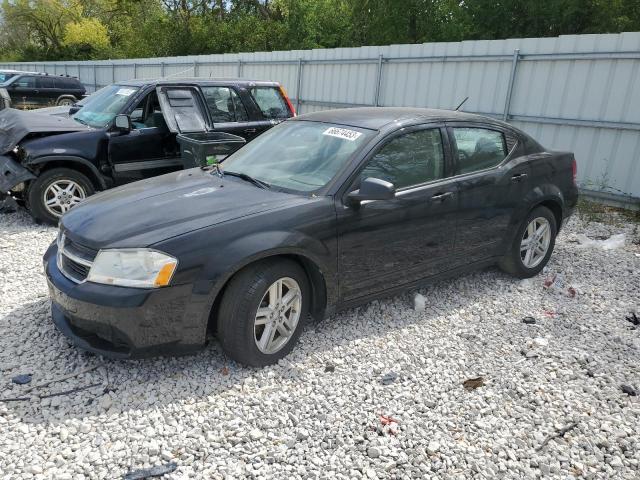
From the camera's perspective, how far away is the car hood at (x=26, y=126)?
598 centimetres

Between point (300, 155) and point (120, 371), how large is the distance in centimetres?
198

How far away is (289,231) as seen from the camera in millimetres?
3203

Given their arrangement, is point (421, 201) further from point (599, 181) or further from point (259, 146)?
point (599, 181)

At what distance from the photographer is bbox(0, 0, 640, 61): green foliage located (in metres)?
17.6

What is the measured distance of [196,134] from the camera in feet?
20.9

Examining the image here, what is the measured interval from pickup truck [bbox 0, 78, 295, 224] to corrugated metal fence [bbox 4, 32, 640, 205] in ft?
12.5

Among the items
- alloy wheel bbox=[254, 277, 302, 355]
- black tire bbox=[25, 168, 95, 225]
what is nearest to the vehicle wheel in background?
black tire bbox=[25, 168, 95, 225]

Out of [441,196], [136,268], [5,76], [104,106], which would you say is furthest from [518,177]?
[5,76]

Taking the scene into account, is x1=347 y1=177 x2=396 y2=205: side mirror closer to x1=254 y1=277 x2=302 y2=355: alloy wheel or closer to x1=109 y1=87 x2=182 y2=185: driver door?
x1=254 y1=277 x2=302 y2=355: alloy wheel

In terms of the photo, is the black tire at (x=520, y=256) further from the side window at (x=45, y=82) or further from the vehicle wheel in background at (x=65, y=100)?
the side window at (x=45, y=82)

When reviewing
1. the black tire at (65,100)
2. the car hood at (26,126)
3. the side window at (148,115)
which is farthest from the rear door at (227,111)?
the black tire at (65,100)

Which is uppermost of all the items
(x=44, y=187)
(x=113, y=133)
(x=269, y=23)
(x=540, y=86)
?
(x=269, y=23)

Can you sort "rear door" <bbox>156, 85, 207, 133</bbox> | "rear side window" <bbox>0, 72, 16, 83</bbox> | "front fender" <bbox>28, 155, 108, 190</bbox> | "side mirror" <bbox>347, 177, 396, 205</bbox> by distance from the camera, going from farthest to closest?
"rear side window" <bbox>0, 72, 16, 83</bbox>, "rear door" <bbox>156, 85, 207, 133</bbox>, "front fender" <bbox>28, 155, 108, 190</bbox>, "side mirror" <bbox>347, 177, 396, 205</bbox>

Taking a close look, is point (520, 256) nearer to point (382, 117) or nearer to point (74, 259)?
point (382, 117)
